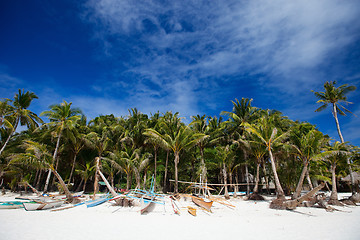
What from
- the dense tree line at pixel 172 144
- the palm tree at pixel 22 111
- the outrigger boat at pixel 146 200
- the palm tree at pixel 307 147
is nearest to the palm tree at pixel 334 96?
the dense tree line at pixel 172 144

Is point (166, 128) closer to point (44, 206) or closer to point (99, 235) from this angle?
point (44, 206)

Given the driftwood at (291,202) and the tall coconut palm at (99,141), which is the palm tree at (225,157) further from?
the tall coconut palm at (99,141)

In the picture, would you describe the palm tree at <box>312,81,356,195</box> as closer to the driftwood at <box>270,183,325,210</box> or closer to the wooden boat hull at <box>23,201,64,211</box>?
the driftwood at <box>270,183,325,210</box>

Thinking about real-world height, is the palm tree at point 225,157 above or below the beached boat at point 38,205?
above

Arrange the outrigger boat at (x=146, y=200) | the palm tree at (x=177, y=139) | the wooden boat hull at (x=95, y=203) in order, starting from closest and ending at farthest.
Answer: the outrigger boat at (x=146, y=200) < the wooden boat hull at (x=95, y=203) < the palm tree at (x=177, y=139)

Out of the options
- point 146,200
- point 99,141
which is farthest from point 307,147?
point 99,141

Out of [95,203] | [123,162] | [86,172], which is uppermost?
[123,162]

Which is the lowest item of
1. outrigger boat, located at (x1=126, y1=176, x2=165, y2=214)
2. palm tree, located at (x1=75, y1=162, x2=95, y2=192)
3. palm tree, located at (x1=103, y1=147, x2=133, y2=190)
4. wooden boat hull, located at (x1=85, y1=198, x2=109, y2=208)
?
wooden boat hull, located at (x1=85, y1=198, x2=109, y2=208)

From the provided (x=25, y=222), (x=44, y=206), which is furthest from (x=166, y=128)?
(x=25, y=222)

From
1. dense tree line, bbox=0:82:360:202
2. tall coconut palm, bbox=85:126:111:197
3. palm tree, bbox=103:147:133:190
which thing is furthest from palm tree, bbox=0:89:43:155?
palm tree, bbox=103:147:133:190

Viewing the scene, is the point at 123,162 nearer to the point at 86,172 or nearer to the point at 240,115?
the point at 86,172

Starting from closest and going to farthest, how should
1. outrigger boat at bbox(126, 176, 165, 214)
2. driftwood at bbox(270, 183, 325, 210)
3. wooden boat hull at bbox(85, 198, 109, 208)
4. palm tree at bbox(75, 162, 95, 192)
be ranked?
outrigger boat at bbox(126, 176, 165, 214)
driftwood at bbox(270, 183, 325, 210)
wooden boat hull at bbox(85, 198, 109, 208)
palm tree at bbox(75, 162, 95, 192)

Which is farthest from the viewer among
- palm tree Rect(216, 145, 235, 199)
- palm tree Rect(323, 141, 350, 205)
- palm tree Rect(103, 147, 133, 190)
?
palm tree Rect(216, 145, 235, 199)

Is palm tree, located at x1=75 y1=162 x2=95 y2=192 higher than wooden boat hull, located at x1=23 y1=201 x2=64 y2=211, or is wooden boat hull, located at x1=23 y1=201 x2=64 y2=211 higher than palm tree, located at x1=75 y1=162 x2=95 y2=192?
palm tree, located at x1=75 y1=162 x2=95 y2=192
